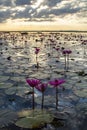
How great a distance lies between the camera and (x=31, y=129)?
4.43 m

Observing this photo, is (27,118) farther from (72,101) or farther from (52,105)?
(72,101)

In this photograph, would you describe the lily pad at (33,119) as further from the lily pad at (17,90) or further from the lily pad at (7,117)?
the lily pad at (17,90)

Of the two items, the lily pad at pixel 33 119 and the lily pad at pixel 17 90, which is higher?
the lily pad at pixel 33 119

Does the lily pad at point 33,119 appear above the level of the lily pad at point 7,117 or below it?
above

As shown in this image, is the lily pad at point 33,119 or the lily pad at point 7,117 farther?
the lily pad at point 7,117

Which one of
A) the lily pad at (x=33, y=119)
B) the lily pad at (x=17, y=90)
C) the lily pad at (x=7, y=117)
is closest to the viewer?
the lily pad at (x=33, y=119)

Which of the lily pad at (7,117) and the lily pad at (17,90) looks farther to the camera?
the lily pad at (17,90)

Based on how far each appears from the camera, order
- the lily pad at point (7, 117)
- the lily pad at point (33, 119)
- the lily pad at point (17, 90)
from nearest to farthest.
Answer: the lily pad at point (33, 119)
the lily pad at point (7, 117)
the lily pad at point (17, 90)

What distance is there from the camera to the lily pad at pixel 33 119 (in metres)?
4.44

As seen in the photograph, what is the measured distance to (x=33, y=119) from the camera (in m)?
4.58

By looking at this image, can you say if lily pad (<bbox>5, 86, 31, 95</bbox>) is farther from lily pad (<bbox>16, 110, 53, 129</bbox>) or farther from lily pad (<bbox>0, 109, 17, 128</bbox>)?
lily pad (<bbox>16, 110, 53, 129</bbox>)

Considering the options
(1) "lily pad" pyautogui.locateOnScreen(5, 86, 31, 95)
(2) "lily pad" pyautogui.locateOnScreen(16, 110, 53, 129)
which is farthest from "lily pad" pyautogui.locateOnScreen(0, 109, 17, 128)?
(1) "lily pad" pyautogui.locateOnScreen(5, 86, 31, 95)

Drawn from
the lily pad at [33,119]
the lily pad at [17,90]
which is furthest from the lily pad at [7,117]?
the lily pad at [17,90]

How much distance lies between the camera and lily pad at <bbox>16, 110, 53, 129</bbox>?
444cm
